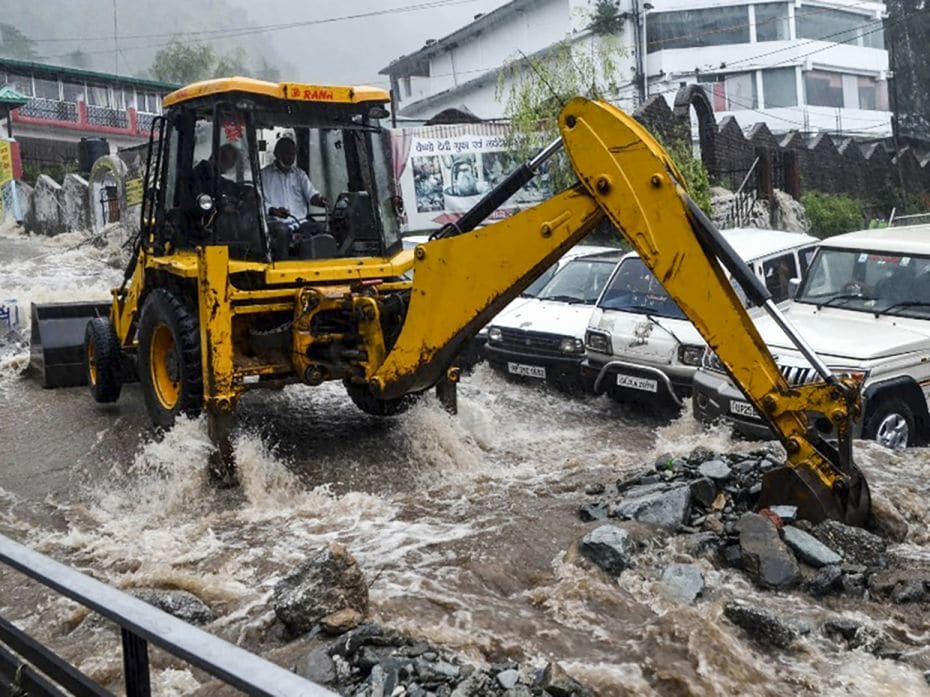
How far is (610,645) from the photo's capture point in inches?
179

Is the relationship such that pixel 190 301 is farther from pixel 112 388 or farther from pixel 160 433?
pixel 112 388

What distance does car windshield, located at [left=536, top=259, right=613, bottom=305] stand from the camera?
11.3m

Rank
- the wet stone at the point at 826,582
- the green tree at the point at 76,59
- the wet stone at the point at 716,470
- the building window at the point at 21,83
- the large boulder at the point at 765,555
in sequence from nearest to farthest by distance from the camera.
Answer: the wet stone at the point at 826,582 < the large boulder at the point at 765,555 < the wet stone at the point at 716,470 < the building window at the point at 21,83 < the green tree at the point at 76,59

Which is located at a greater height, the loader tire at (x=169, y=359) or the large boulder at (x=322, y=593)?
the loader tire at (x=169, y=359)

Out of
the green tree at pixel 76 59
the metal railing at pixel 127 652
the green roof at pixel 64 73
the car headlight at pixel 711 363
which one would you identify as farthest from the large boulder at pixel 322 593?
the green tree at pixel 76 59

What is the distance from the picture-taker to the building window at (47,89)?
41.0 m

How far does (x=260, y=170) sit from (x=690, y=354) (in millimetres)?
4235

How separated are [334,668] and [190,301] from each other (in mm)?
4093

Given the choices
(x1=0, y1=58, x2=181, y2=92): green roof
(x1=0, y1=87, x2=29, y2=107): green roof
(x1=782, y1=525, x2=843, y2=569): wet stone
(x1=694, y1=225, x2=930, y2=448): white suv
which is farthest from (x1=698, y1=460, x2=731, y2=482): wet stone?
(x1=0, y1=58, x2=181, y2=92): green roof

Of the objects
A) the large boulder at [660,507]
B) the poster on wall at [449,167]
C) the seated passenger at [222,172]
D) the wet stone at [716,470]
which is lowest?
the large boulder at [660,507]

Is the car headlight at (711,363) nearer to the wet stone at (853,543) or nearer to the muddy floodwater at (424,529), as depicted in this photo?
the muddy floodwater at (424,529)

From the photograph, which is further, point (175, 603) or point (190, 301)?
point (190, 301)

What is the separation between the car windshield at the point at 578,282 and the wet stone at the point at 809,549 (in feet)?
19.6

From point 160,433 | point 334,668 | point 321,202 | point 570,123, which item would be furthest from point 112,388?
point 334,668
